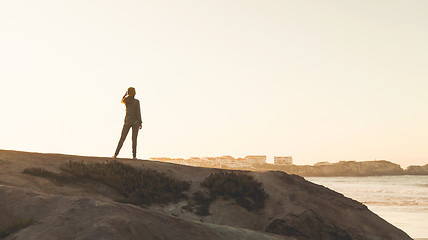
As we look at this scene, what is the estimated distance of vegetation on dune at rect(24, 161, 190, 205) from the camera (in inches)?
404

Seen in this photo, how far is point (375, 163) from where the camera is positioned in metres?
179

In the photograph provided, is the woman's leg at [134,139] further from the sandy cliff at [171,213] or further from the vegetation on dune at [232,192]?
the vegetation on dune at [232,192]

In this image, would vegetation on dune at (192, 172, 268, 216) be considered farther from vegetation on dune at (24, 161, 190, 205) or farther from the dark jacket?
the dark jacket

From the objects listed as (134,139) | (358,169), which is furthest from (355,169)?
(134,139)

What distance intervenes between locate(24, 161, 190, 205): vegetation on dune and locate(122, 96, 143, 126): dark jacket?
4.05m

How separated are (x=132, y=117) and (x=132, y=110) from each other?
28cm

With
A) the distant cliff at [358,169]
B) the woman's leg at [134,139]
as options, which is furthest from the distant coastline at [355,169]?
the woman's leg at [134,139]

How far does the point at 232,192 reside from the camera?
1118cm

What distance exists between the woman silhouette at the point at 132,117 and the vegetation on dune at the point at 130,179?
4.01m

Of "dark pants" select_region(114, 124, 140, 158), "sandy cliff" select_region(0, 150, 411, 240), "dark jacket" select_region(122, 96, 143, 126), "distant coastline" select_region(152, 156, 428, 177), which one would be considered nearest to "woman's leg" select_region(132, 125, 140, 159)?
"dark pants" select_region(114, 124, 140, 158)

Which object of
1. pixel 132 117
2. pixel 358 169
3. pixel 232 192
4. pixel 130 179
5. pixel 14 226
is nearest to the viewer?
pixel 14 226

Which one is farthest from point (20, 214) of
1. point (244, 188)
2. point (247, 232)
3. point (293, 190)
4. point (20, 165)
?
point (293, 190)

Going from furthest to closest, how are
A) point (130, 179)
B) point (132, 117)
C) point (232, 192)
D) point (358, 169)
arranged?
point (358, 169) → point (132, 117) → point (232, 192) → point (130, 179)

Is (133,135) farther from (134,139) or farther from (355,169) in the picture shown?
(355,169)
